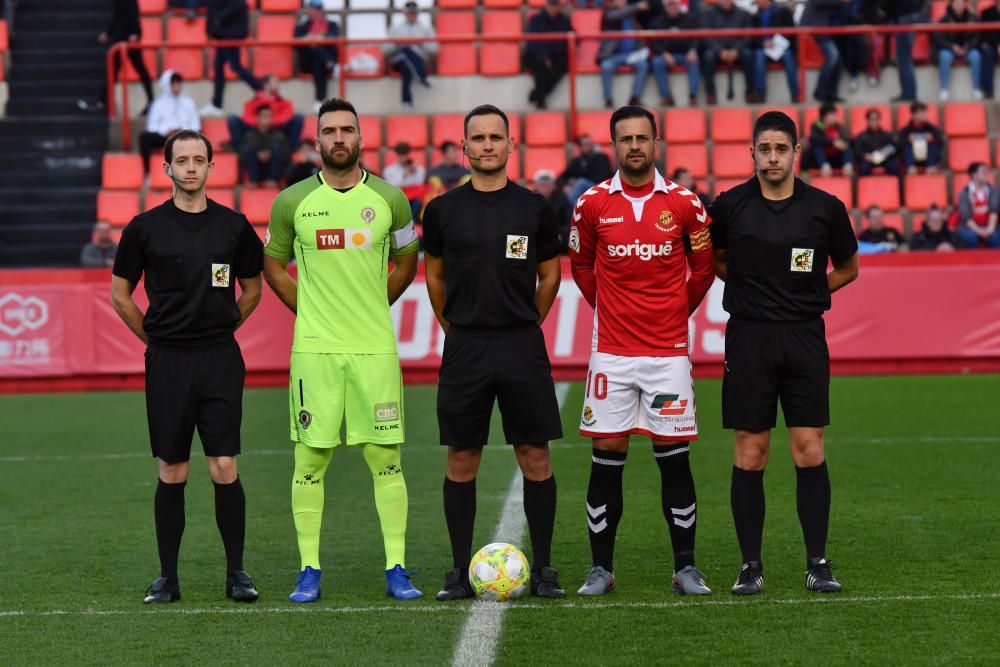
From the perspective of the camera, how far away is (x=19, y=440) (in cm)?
1365

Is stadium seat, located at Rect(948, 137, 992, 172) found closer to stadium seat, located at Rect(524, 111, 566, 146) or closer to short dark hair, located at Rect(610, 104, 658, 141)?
stadium seat, located at Rect(524, 111, 566, 146)

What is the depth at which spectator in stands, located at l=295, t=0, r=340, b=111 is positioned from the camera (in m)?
21.7

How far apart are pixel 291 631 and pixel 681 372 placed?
6.69 ft

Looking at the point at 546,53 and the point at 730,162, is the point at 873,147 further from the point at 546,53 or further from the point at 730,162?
the point at 546,53

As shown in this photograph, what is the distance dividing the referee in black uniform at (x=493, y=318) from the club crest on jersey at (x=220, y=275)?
2.96 ft

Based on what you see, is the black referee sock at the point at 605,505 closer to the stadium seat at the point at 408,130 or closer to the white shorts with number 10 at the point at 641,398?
the white shorts with number 10 at the point at 641,398

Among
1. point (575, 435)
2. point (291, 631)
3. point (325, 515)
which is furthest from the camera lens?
point (575, 435)

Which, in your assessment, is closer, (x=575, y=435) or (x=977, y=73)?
(x=575, y=435)

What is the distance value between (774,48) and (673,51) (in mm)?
1388

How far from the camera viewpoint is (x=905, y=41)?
21562 millimetres

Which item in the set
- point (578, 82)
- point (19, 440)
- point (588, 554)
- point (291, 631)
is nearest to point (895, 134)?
point (578, 82)

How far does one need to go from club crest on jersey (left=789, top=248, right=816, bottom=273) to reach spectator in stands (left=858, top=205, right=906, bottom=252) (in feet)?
40.8

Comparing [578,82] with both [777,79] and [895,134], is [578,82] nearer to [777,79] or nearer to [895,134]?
[777,79]

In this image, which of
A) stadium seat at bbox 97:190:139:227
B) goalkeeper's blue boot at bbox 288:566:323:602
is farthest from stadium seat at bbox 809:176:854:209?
goalkeeper's blue boot at bbox 288:566:323:602
